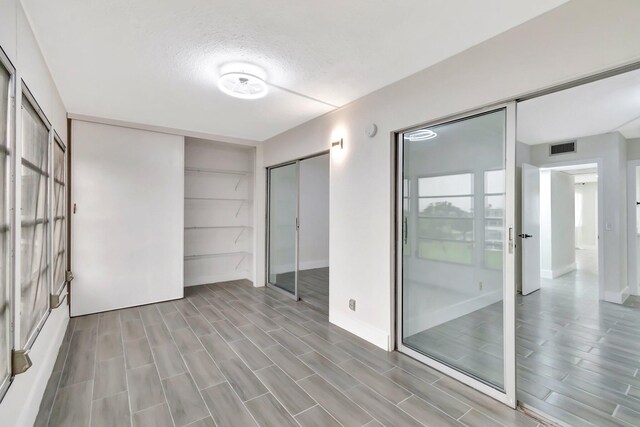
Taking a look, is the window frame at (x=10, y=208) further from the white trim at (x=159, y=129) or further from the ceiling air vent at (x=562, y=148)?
the ceiling air vent at (x=562, y=148)

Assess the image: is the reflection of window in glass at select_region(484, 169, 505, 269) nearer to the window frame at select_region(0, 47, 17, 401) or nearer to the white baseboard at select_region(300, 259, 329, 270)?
the window frame at select_region(0, 47, 17, 401)

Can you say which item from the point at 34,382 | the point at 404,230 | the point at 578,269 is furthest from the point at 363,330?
the point at 578,269

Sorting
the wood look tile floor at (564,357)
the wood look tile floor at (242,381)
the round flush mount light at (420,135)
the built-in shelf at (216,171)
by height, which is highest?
the built-in shelf at (216,171)

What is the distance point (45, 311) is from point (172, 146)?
103 inches

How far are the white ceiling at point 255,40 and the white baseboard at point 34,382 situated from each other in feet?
7.16

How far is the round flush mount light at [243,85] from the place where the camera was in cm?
246

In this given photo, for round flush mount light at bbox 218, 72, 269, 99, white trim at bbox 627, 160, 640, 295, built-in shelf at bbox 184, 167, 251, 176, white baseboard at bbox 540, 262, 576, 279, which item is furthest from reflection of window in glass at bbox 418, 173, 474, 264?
white baseboard at bbox 540, 262, 576, 279

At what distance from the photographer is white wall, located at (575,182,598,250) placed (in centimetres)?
961

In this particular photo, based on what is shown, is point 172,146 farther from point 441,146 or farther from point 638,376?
point 638,376

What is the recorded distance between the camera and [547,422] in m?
1.77

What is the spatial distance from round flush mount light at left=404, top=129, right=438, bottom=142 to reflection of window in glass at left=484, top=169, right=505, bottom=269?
616 mm

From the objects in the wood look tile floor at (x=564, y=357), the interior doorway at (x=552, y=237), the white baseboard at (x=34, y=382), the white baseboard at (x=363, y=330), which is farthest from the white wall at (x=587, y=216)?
the white baseboard at (x=34, y=382)

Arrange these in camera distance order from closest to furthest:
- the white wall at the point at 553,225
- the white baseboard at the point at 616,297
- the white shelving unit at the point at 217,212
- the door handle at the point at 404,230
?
the door handle at the point at 404,230 → the white baseboard at the point at 616,297 → the white shelving unit at the point at 217,212 → the white wall at the point at 553,225

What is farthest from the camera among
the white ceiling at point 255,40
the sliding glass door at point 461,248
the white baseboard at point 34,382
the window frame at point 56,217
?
the window frame at point 56,217
